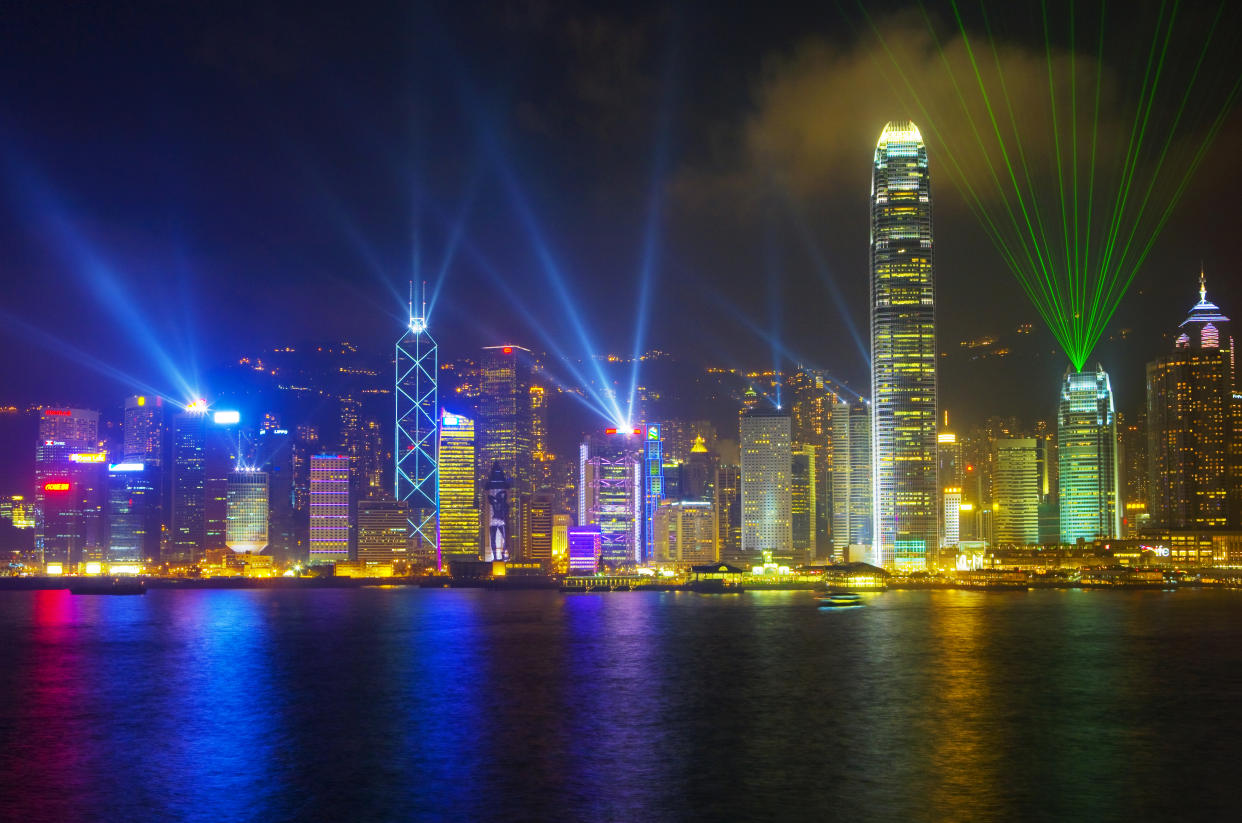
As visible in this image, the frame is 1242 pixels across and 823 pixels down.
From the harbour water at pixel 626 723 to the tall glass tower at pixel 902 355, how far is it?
9779 centimetres

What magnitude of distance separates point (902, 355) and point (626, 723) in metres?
147

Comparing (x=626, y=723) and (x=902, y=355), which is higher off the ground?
(x=902, y=355)

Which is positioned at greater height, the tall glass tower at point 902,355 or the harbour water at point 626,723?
the tall glass tower at point 902,355

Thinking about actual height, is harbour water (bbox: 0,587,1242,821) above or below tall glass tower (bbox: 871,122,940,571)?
below

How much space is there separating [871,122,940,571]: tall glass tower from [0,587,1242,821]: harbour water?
9779 cm

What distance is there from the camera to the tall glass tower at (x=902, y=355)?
183 meters

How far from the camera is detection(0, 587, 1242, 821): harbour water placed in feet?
112

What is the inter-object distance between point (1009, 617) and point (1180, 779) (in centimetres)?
6711

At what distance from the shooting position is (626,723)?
Result: 46438 mm

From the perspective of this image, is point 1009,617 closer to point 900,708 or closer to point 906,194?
point 900,708

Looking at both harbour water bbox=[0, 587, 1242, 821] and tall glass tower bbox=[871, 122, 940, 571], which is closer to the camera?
harbour water bbox=[0, 587, 1242, 821]

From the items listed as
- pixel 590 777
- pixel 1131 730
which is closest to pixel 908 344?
pixel 1131 730

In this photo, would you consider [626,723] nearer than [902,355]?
Yes

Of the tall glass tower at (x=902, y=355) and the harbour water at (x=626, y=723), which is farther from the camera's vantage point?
the tall glass tower at (x=902, y=355)
